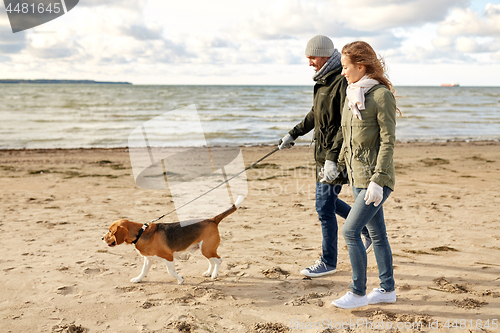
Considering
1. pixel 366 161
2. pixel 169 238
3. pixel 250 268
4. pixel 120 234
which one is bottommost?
pixel 250 268

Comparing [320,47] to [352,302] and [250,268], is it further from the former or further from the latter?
[250,268]

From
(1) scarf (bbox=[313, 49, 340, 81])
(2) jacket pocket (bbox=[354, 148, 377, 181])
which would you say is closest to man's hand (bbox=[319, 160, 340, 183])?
(2) jacket pocket (bbox=[354, 148, 377, 181])

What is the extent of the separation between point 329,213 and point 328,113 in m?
1.01

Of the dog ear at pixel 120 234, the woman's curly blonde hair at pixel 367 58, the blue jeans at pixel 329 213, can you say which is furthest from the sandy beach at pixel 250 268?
the woman's curly blonde hair at pixel 367 58

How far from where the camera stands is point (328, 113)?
3725 millimetres

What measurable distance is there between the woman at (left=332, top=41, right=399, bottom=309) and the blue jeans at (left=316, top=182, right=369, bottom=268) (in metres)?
0.68

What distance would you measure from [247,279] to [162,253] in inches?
36.3

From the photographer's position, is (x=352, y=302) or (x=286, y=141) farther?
(x=286, y=141)

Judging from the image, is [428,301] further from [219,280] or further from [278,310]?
[219,280]

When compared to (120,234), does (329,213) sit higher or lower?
lower

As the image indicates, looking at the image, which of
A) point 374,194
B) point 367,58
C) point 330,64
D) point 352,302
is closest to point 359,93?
point 367,58

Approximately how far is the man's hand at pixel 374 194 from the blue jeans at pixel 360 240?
105 millimetres

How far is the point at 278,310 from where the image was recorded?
3500 millimetres

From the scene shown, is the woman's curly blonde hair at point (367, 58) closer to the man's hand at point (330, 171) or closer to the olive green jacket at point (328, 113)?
the olive green jacket at point (328, 113)
